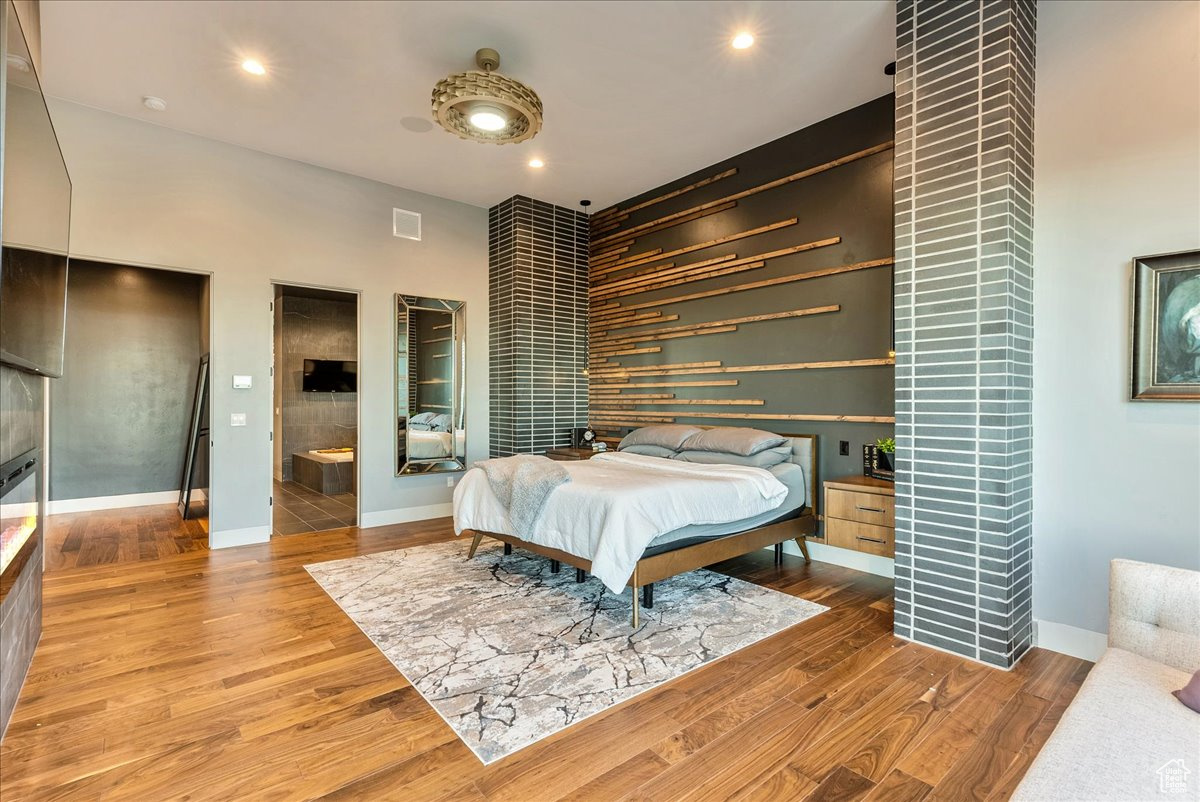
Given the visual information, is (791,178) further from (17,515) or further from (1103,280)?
(17,515)

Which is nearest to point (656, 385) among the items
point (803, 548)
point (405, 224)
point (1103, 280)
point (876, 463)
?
point (803, 548)

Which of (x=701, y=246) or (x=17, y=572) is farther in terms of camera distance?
(x=701, y=246)

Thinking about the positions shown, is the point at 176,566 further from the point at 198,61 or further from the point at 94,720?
the point at 198,61

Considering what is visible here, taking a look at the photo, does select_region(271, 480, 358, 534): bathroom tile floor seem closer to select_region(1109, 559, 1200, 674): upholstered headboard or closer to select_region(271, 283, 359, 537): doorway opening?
select_region(271, 283, 359, 537): doorway opening

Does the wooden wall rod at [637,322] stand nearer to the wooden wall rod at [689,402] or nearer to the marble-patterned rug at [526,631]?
the wooden wall rod at [689,402]

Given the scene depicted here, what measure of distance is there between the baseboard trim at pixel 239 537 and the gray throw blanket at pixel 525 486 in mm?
2331

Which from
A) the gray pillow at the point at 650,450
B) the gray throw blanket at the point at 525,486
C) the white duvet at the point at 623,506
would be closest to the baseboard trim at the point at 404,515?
the white duvet at the point at 623,506

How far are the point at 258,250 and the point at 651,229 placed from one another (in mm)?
3510

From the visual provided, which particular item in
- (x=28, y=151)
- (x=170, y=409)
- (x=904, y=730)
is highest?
(x=28, y=151)

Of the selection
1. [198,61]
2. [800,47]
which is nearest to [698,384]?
[800,47]

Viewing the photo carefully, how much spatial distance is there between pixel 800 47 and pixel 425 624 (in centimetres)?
386

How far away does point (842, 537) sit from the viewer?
143 inches

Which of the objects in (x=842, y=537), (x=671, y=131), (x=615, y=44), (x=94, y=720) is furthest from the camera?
(x=671, y=131)

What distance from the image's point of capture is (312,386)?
26.1 feet
